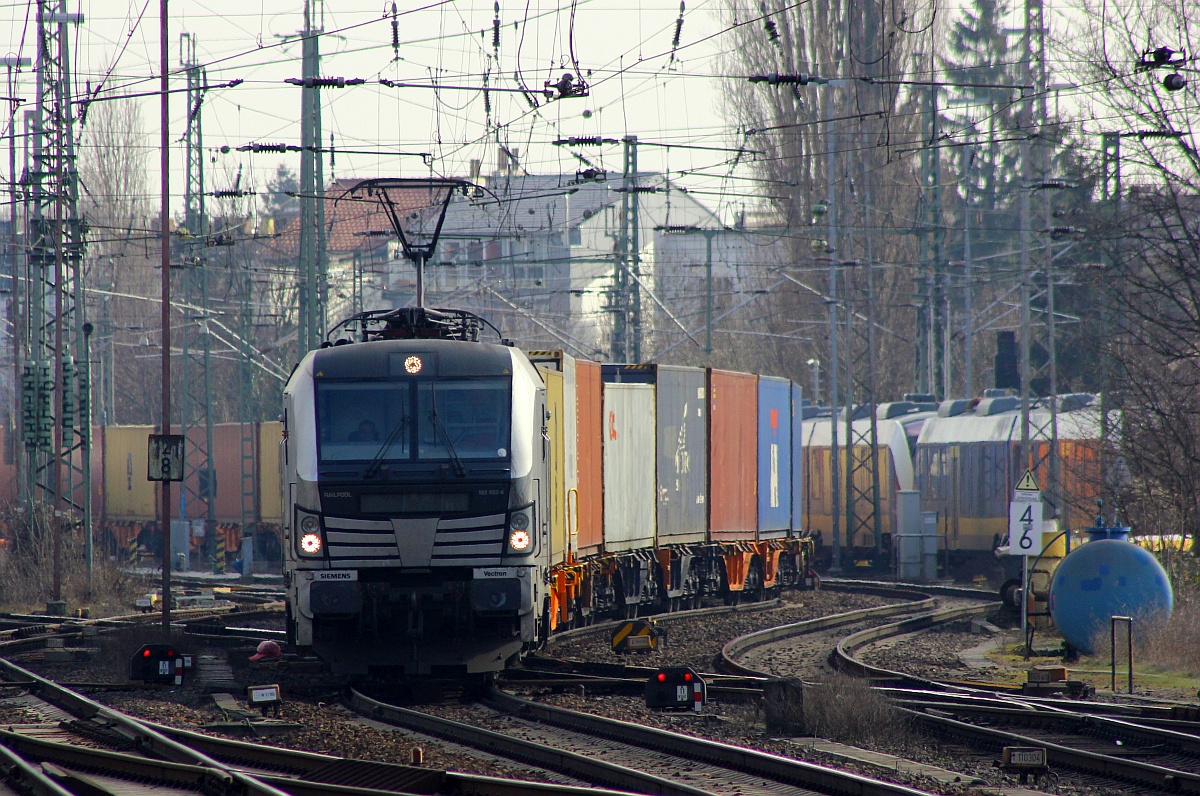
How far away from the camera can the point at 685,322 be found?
72.0 m

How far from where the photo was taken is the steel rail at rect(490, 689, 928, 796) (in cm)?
871

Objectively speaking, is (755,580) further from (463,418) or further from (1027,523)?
(463,418)

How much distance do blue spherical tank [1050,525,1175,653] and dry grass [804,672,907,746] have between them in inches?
238

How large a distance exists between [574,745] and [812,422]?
99.8 feet

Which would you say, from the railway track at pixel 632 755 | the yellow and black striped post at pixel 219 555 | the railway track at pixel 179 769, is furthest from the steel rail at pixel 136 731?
the yellow and black striped post at pixel 219 555

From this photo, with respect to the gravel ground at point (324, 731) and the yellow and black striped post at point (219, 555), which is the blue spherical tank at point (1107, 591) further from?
the yellow and black striped post at point (219, 555)

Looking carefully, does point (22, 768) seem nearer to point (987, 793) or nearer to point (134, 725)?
point (134, 725)

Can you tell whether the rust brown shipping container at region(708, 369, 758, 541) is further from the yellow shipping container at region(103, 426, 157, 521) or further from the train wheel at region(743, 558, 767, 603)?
the yellow shipping container at region(103, 426, 157, 521)

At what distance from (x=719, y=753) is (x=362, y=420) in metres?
4.88

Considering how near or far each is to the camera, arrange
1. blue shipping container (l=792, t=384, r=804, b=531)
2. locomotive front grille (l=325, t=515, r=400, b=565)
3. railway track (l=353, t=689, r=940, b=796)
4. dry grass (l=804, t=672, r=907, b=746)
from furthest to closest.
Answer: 1. blue shipping container (l=792, t=384, r=804, b=531)
2. locomotive front grille (l=325, t=515, r=400, b=565)
3. dry grass (l=804, t=672, r=907, b=746)
4. railway track (l=353, t=689, r=940, b=796)

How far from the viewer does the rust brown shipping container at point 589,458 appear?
18078 mm

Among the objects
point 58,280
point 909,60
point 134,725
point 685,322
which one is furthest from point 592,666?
point 685,322

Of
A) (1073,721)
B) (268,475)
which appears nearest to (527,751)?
(1073,721)

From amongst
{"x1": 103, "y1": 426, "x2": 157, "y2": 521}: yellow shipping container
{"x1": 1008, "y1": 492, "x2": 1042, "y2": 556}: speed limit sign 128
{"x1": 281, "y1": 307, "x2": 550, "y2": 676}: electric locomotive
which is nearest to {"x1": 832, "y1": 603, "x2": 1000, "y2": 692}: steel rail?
{"x1": 1008, "y1": 492, "x2": 1042, "y2": 556}: speed limit sign 128
